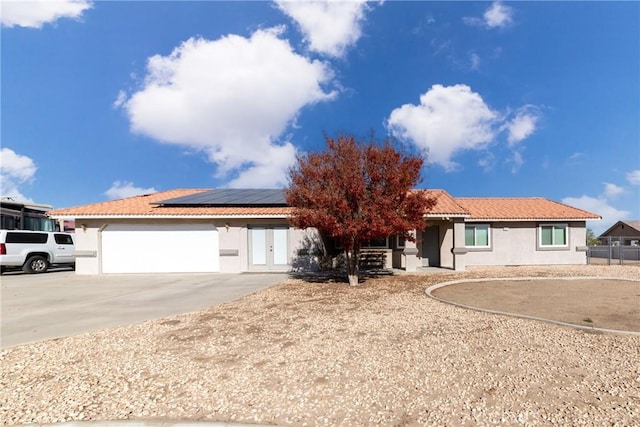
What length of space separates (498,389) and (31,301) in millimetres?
11648

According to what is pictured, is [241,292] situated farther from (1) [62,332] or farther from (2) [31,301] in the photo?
(2) [31,301]

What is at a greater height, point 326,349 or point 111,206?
point 111,206

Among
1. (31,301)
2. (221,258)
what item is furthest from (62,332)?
(221,258)

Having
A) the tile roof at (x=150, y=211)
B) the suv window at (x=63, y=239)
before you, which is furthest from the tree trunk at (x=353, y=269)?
the suv window at (x=63, y=239)

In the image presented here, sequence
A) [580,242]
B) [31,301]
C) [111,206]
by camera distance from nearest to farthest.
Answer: [31,301]
[111,206]
[580,242]

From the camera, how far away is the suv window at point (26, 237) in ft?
53.0

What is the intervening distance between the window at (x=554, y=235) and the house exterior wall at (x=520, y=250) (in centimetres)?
26

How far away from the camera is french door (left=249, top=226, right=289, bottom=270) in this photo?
1582 centimetres

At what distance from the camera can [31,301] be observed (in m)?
9.75

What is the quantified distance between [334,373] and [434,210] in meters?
12.6

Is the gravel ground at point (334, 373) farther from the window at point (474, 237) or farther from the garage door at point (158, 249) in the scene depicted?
the window at point (474, 237)

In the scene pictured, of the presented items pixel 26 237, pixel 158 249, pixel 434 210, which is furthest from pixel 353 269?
pixel 26 237

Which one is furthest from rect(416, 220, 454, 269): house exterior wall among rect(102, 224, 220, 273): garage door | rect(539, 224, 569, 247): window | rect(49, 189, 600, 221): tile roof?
rect(102, 224, 220, 273): garage door

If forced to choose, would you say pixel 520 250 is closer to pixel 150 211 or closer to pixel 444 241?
pixel 444 241
